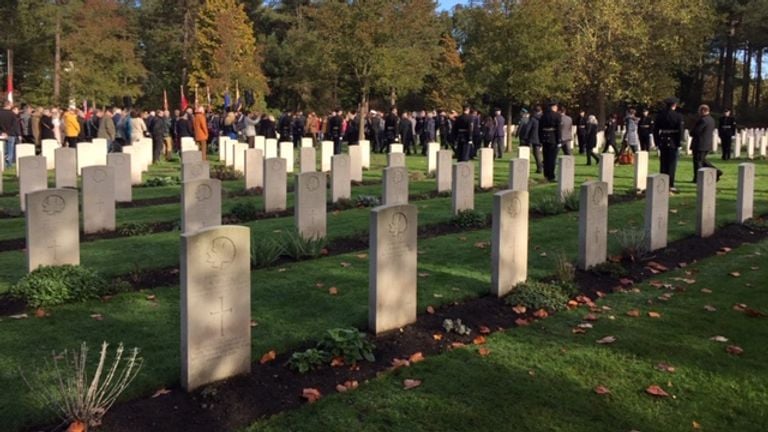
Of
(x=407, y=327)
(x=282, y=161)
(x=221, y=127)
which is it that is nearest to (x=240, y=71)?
(x=221, y=127)

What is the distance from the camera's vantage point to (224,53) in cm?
4822

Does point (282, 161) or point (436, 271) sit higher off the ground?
point (282, 161)

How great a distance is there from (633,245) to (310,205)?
462cm

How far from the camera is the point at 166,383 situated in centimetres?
555

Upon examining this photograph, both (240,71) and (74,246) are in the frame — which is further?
(240,71)

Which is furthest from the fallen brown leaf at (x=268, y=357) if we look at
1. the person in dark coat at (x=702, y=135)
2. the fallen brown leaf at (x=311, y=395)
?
the person in dark coat at (x=702, y=135)

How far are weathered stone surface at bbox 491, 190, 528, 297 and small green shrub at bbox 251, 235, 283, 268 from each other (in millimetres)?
2990

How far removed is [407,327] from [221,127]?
83.8 feet

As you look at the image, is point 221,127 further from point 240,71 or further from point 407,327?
point 407,327

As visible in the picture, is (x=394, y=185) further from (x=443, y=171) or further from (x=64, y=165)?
(x=64, y=165)

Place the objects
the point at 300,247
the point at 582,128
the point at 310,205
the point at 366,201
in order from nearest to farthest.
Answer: the point at 300,247 < the point at 310,205 < the point at 366,201 < the point at 582,128

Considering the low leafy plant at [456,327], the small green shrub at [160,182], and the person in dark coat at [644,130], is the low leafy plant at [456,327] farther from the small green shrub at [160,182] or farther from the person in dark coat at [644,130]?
the person in dark coat at [644,130]

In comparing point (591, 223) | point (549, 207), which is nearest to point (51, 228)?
point (591, 223)

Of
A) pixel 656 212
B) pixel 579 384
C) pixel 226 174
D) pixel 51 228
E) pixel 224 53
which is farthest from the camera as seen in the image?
pixel 224 53
